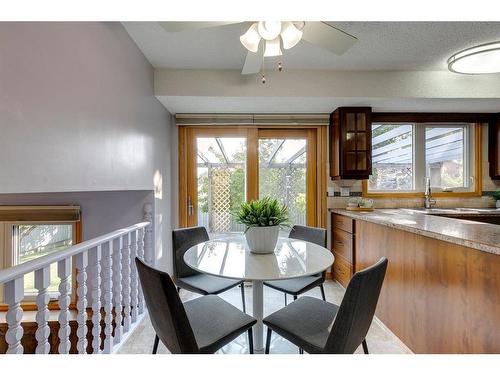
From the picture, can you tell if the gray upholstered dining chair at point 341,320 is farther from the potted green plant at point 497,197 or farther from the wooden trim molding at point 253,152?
the potted green plant at point 497,197

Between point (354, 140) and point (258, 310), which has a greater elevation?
point (354, 140)

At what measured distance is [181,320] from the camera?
3.44ft

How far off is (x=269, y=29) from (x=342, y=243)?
2.28 meters

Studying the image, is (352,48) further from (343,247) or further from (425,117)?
(343,247)

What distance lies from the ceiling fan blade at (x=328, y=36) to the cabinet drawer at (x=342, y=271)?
205cm

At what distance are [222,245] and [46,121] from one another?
4.09 feet

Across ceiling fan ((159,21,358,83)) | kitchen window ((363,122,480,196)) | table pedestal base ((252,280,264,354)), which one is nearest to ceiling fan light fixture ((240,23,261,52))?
ceiling fan ((159,21,358,83))

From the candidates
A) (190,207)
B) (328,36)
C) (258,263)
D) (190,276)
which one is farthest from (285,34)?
(190,207)

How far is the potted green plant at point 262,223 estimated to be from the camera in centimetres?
156

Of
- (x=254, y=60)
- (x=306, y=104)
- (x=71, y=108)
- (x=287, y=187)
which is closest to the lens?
(x=71, y=108)

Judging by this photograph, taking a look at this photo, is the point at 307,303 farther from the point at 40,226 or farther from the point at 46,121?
the point at 40,226

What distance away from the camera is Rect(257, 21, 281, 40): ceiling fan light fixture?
4.25ft

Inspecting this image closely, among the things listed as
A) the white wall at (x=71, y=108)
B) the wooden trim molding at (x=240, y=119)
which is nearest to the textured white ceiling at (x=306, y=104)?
the wooden trim molding at (x=240, y=119)
